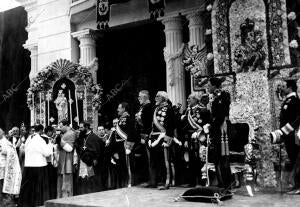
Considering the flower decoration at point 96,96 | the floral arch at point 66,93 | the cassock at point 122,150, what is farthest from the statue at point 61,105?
the cassock at point 122,150

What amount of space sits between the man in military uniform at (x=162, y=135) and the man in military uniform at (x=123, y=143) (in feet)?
2.15

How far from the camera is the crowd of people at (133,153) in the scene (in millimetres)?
6480

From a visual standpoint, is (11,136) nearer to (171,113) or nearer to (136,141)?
(136,141)

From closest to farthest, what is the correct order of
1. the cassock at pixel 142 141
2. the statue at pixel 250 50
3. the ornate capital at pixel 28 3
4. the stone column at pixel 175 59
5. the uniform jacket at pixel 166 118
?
1. the uniform jacket at pixel 166 118
2. the cassock at pixel 142 141
3. the statue at pixel 250 50
4. the stone column at pixel 175 59
5. the ornate capital at pixel 28 3

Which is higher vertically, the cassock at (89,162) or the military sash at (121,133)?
the military sash at (121,133)

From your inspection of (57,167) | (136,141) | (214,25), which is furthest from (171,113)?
(57,167)

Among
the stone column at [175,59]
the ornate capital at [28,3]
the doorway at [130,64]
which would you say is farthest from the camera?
the ornate capital at [28,3]

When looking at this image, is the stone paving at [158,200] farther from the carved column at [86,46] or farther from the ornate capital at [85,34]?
the ornate capital at [85,34]

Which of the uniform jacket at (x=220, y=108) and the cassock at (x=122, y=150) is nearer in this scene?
the uniform jacket at (x=220, y=108)

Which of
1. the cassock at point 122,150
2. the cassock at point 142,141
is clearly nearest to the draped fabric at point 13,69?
the cassock at point 122,150

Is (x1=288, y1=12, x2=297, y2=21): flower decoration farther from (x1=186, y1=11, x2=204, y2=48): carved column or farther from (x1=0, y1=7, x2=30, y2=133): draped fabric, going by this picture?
(x1=0, y1=7, x2=30, y2=133): draped fabric

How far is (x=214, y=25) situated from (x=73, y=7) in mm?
6216

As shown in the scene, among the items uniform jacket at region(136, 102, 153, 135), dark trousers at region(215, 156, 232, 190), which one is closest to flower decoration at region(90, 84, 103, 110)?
uniform jacket at region(136, 102, 153, 135)

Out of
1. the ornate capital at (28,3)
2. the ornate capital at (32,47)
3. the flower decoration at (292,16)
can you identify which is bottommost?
the flower decoration at (292,16)
